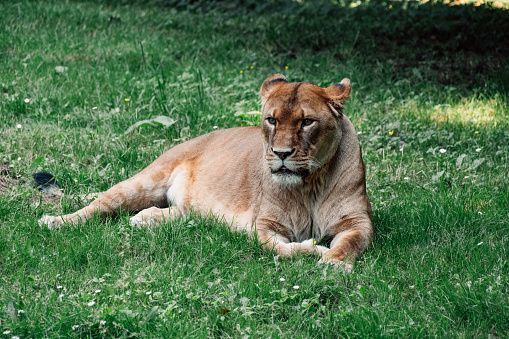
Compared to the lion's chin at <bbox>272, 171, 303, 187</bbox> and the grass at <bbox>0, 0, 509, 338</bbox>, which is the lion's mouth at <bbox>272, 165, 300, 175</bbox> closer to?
the lion's chin at <bbox>272, 171, 303, 187</bbox>

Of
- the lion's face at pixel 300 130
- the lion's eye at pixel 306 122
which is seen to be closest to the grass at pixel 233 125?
the lion's face at pixel 300 130

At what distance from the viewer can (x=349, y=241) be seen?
3.99 metres

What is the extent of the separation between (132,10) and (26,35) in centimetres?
299

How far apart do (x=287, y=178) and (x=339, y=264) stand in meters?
0.69

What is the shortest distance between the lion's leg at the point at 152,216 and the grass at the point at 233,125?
0.39 ft

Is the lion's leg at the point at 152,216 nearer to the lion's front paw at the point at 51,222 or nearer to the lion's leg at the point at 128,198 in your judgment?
the lion's leg at the point at 128,198

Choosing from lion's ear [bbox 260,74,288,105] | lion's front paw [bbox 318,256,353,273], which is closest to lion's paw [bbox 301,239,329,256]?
lion's front paw [bbox 318,256,353,273]

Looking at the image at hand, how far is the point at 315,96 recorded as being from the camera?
13.7ft

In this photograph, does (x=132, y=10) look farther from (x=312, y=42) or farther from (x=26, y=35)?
(x=312, y=42)

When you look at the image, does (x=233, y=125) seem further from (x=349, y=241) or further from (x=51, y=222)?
(x=349, y=241)

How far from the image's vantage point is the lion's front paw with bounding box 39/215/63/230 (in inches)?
171

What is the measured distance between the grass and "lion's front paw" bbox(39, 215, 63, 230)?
7 cm

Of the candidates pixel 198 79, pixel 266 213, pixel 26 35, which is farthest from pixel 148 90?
pixel 266 213

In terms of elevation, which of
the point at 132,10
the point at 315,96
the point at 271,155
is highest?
the point at 315,96
